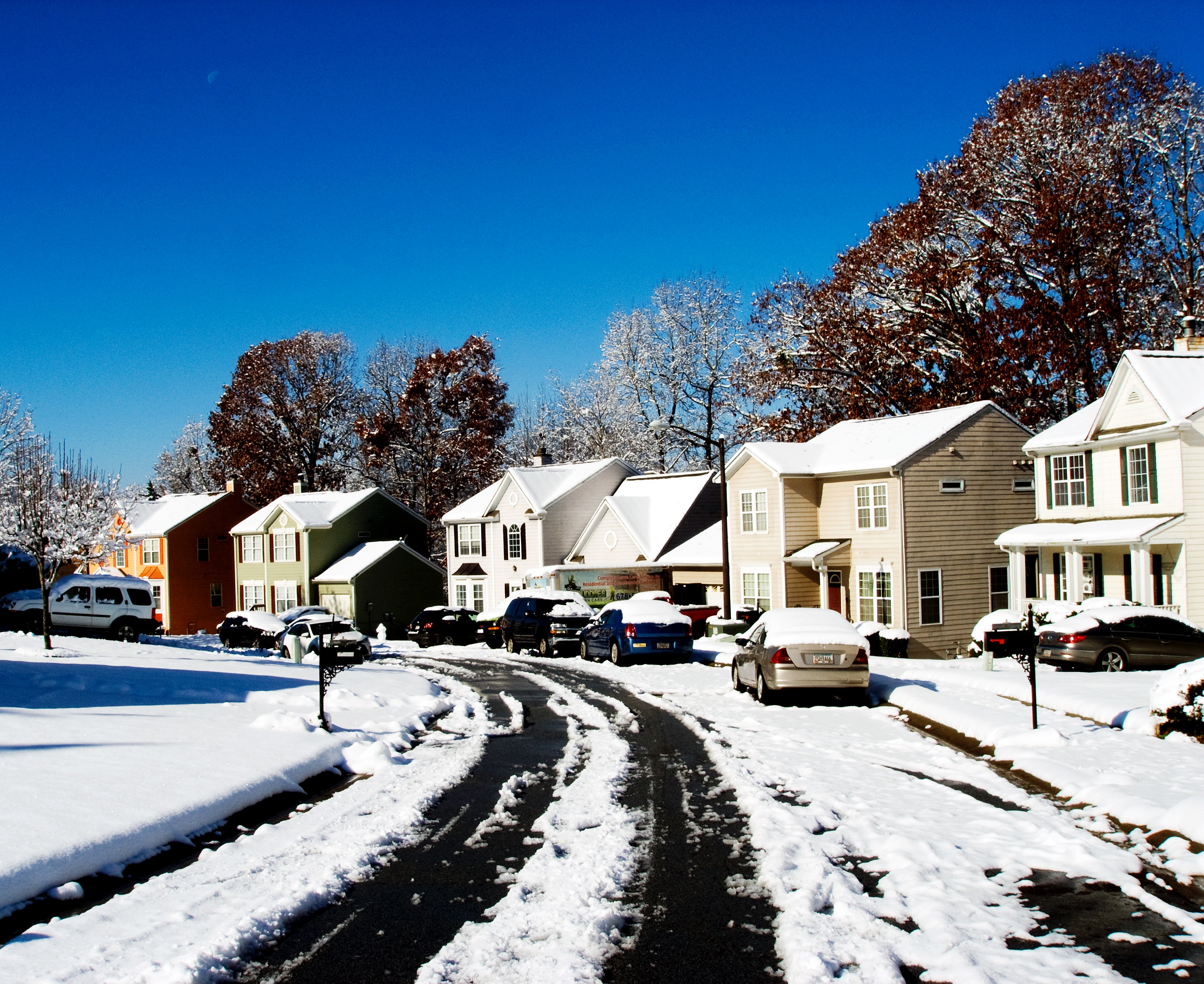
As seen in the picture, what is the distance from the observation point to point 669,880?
7449 mm

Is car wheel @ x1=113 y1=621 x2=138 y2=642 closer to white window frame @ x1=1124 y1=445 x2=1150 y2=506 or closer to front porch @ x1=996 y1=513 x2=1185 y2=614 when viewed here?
front porch @ x1=996 y1=513 x2=1185 y2=614

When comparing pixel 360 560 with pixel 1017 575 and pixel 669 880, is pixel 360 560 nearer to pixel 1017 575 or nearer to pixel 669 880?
pixel 1017 575

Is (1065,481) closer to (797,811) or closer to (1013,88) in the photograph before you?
(1013,88)

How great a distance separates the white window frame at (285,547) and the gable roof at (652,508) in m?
16.7

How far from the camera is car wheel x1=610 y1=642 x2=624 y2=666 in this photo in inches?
1090

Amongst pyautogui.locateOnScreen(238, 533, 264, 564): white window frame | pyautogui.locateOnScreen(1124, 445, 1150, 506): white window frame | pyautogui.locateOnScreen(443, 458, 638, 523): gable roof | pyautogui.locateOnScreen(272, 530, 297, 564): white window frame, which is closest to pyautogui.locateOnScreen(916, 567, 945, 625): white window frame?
pyautogui.locateOnScreen(1124, 445, 1150, 506): white window frame

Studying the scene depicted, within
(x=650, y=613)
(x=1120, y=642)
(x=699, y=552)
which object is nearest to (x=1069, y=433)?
(x=1120, y=642)

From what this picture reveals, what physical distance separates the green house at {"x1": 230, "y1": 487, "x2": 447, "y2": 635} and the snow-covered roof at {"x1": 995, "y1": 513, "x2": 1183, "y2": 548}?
32780 millimetres

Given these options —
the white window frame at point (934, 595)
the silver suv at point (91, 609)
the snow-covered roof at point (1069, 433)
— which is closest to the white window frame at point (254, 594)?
the silver suv at point (91, 609)

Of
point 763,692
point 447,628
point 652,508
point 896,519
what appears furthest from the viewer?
point 652,508

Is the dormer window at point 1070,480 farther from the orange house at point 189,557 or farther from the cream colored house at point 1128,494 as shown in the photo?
the orange house at point 189,557

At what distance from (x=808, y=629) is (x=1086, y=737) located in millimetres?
5410

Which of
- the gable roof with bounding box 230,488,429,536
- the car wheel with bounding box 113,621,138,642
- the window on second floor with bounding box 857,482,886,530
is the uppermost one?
the gable roof with bounding box 230,488,429,536

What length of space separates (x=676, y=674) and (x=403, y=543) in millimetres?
36106
